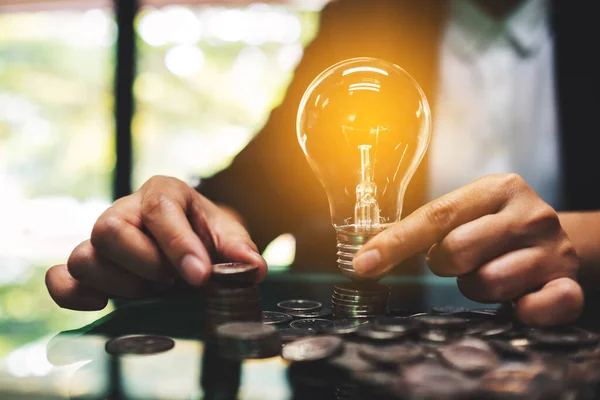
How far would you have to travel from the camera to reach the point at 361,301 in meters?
0.84

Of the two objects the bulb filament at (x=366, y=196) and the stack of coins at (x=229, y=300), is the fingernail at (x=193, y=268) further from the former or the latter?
the bulb filament at (x=366, y=196)

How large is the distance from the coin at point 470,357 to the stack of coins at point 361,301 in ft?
0.66

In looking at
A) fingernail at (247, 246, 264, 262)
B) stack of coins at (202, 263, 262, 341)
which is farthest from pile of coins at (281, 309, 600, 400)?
fingernail at (247, 246, 264, 262)

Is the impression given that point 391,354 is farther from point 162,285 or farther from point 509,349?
point 162,285

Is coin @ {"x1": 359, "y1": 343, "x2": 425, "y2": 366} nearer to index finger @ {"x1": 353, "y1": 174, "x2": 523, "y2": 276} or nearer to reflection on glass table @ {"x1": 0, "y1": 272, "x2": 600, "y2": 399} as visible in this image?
reflection on glass table @ {"x1": 0, "y1": 272, "x2": 600, "y2": 399}

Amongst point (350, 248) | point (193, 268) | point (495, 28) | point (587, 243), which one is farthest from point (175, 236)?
point (495, 28)

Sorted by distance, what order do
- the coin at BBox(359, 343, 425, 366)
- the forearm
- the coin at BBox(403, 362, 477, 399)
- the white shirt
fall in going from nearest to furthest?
the coin at BBox(403, 362, 477, 399), the coin at BBox(359, 343, 425, 366), the forearm, the white shirt

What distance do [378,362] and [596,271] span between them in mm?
779

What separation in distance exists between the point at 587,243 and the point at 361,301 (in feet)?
2.08

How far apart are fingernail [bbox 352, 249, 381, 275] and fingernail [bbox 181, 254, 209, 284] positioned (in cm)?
23

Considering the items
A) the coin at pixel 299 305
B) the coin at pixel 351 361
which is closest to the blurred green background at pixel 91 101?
the coin at pixel 299 305

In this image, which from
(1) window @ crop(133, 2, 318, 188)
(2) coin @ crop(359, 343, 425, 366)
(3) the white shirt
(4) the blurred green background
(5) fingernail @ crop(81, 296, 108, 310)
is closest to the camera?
(2) coin @ crop(359, 343, 425, 366)

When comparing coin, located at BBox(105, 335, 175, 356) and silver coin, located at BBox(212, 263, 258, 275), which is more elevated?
silver coin, located at BBox(212, 263, 258, 275)

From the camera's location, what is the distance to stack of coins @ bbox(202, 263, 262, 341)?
2.42ft
